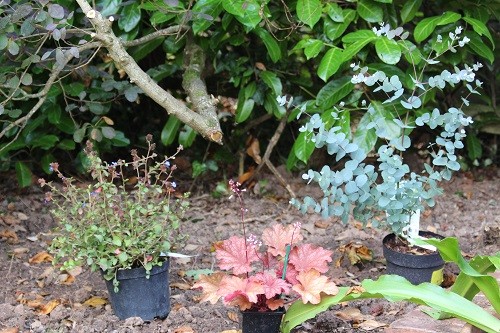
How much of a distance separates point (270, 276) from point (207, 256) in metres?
1.12

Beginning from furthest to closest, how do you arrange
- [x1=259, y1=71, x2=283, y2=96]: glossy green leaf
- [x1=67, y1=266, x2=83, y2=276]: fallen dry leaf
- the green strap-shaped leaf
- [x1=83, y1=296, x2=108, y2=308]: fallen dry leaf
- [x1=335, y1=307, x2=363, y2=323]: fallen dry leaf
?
1. [x1=259, y1=71, x2=283, y2=96]: glossy green leaf
2. [x1=67, y1=266, x2=83, y2=276]: fallen dry leaf
3. [x1=83, y1=296, x2=108, y2=308]: fallen dry leaf
4. [x1=335, y1=307, x2=363, y2=323]: fallen dry leaf
5. the green strap-shaped leaf

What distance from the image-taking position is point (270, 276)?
2.46m

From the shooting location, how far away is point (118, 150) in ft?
15.6

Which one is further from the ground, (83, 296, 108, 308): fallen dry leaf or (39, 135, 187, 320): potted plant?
(39, 135, 187, 320): potted plant

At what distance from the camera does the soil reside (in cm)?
278

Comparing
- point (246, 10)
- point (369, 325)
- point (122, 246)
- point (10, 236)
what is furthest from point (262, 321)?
point (10, 236)

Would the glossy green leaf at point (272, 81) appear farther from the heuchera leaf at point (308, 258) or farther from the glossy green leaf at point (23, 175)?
the heuchera leaf at point (308, 258)

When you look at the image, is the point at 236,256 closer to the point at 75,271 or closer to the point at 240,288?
the point at 240,288

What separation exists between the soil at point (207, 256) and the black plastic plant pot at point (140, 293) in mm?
44

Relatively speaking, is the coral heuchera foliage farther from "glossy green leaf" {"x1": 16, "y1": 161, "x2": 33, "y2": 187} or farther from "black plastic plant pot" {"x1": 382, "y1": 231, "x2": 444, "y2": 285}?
"glossy green leaf" {"x1": 16, "y1": 161, "x2": 33, "y2": 187}

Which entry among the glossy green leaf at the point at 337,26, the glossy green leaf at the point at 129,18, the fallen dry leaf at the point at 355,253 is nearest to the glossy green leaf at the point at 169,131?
the glossy green leaf at the point at 129,18

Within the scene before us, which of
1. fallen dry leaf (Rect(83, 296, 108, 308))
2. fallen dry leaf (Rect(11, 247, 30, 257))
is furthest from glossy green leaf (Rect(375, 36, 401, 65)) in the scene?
fallen dry leaf (Rect(11, 247, 30, 257))

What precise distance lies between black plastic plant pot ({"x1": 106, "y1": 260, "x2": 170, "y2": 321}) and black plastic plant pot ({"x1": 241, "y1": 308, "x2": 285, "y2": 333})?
451mm

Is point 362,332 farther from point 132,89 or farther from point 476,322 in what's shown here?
Result: point 132,89
